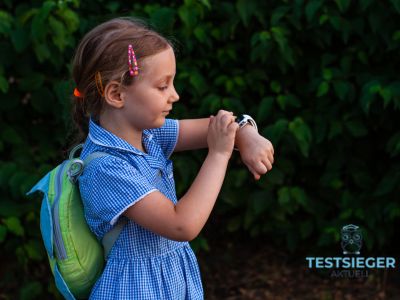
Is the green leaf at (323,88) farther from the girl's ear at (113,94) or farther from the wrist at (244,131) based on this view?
the girl's ear at (113,94)

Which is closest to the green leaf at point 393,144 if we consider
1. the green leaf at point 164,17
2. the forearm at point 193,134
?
the green leaf at point 164,17

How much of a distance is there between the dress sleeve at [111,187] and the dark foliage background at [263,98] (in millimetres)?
1395

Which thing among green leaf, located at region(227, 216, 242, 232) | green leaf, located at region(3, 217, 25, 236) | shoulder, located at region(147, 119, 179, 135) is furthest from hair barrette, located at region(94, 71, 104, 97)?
green leaf, located at region(227, 216, 242, 232)

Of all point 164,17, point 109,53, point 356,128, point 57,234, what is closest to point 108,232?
point 57,234

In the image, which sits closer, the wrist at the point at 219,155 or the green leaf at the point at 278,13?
the wrist at the point at 219,155

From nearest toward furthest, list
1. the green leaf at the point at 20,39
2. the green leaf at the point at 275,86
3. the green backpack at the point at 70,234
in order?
the green backpack at the point at 70,234 → the green leaf at the point at 20,39 → the green leaf at the point at 275,86

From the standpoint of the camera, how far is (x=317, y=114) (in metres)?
3.75

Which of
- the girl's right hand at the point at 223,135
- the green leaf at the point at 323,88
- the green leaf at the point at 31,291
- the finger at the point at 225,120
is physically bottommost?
the green leaf at the point at 31,291

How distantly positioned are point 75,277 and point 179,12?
5.62 feet

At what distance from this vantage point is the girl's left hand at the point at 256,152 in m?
1.99

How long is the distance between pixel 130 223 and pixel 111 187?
0.16m

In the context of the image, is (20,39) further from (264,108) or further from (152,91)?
(152,91)

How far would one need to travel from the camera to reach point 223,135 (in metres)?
2.01

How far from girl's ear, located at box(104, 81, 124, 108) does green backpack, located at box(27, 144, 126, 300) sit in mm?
141
